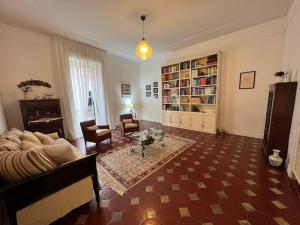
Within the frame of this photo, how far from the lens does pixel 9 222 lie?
115cm

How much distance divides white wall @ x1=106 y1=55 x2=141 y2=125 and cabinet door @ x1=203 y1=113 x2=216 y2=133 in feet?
11.6

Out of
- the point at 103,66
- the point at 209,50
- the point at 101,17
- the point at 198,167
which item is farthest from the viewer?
the point at 103,66

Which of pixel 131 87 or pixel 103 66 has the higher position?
pixel 103 66

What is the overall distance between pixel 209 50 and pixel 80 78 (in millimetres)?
4389

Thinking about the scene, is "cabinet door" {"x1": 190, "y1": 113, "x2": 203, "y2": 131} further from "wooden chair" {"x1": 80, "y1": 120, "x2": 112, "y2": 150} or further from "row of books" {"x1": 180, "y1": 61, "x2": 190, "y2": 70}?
"wooden chair" {"x1": 80, "y1": 120, "x2": 112, "y2": 150}

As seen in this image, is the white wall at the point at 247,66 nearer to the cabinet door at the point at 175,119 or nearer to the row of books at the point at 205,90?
the row of books at the point at 205,90

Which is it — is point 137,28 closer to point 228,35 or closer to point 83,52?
point 83,52

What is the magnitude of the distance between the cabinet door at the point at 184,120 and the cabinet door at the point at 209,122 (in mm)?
602

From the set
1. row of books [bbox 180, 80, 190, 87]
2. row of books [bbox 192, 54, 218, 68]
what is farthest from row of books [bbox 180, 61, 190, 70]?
row of books [bbox 180, 80, 190, 87]

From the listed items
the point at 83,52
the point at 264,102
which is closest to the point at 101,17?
the point at 83,52

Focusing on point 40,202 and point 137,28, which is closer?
point 40,202

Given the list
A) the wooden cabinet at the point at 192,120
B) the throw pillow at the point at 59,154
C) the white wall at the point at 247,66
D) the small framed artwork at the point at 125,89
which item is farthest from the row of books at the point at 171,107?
the throw pillow at the point at 59,154

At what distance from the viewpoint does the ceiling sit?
2561mm

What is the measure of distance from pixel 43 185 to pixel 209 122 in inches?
172
